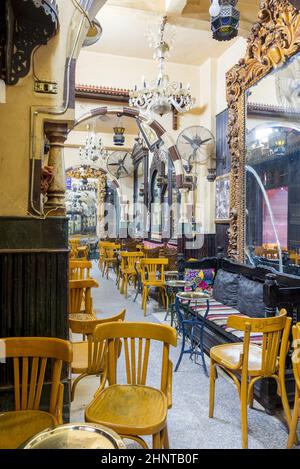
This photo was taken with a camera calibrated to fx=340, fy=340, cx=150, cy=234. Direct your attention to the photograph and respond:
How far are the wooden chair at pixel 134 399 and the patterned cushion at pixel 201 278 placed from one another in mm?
2800

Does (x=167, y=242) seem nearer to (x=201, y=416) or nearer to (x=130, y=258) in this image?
(x=130, y=258)

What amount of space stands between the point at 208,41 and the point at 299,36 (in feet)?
8.87

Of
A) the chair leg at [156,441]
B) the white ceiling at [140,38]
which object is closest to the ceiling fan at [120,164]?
the white ceiling at [140,38]

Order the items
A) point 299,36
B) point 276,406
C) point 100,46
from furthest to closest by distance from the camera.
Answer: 1. point 100,46
2. point 299,36
3. point 276,406

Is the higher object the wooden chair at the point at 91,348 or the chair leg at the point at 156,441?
the wooden chair at the point at 91,348

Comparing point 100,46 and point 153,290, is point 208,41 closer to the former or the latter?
point 100,46

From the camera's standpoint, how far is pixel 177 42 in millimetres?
5727

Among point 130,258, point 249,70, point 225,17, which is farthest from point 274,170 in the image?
point 130,258

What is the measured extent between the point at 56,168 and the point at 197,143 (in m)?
3.99

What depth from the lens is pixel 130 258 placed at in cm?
684

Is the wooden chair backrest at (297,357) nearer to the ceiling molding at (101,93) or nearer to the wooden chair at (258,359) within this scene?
the wooden chair at (258,359)

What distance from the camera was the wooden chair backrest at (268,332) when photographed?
2.08 m

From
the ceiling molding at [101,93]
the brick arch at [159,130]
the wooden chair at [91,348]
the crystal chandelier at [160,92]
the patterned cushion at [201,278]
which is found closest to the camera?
the wooden chair at [91,348]
